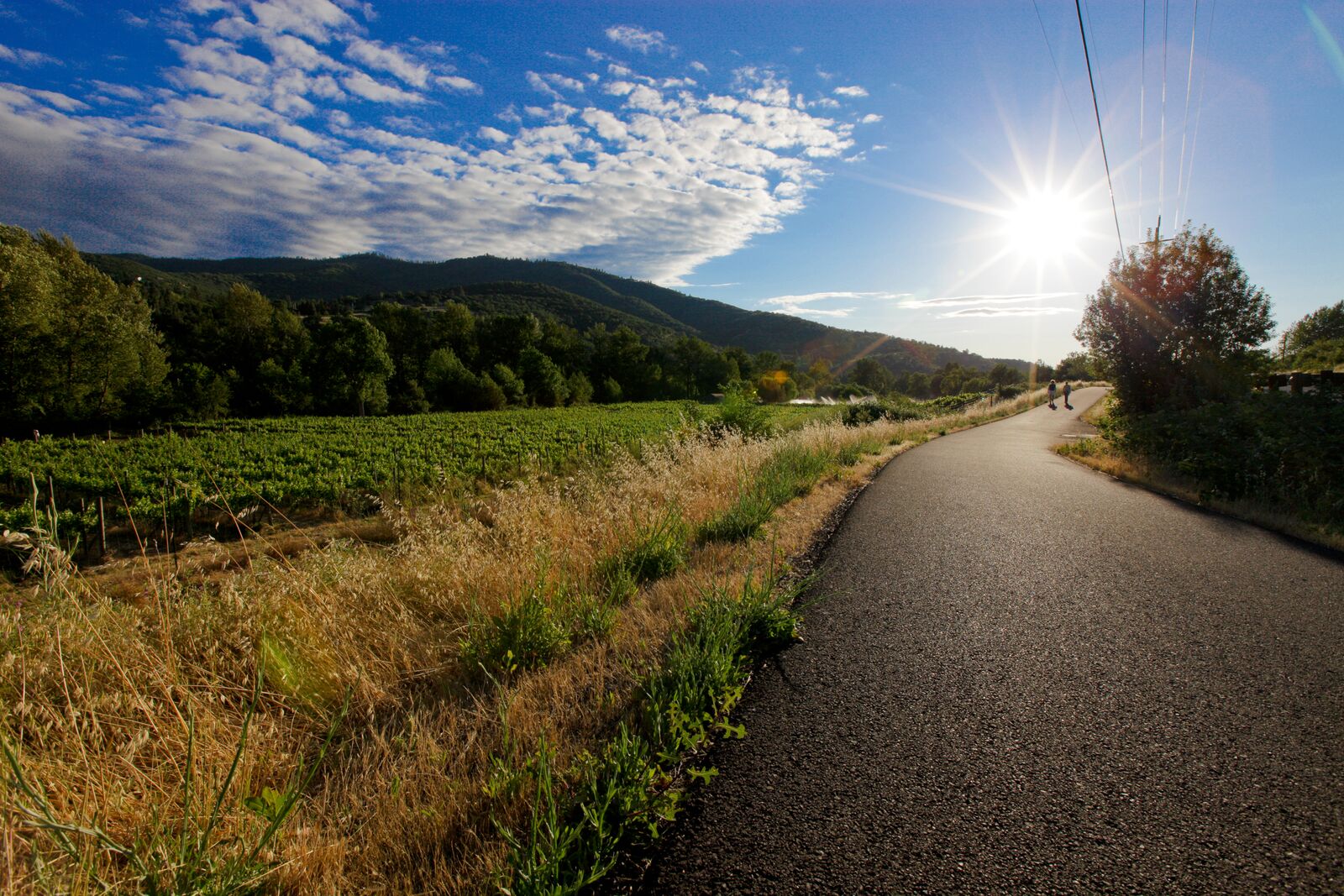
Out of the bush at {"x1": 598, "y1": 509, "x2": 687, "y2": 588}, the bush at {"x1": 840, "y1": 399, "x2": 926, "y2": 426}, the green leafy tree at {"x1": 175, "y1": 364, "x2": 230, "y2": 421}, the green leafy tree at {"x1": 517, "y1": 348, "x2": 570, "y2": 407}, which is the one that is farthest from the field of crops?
the green leafy tree at {"x1": 517, "y1": 348, "x2": 570, "y2": 407}

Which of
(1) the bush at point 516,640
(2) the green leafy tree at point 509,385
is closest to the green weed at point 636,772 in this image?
(1) the bush at point 516,640

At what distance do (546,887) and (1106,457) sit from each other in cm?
1466

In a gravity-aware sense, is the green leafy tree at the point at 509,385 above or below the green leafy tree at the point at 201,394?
above

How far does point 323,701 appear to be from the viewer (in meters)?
2.90

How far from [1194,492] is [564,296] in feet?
432

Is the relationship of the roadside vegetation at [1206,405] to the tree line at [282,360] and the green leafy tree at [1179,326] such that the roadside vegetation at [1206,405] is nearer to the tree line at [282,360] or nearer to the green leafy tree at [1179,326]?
the green leafy tree at [1179,326]

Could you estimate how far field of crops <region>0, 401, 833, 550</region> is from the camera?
1284cm

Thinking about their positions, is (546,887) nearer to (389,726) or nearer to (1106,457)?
(389,726)

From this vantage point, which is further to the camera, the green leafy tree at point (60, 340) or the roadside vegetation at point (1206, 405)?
the green leafy tree at point (60, 340)

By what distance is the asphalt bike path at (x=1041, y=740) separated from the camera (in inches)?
70.9

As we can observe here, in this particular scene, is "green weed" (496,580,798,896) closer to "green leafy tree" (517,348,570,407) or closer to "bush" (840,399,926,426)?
"bush" (840,399,926,426)

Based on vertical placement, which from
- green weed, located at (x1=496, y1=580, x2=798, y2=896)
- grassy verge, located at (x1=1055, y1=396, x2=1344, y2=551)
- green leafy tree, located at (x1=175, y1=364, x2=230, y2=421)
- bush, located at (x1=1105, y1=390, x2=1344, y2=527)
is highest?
bush, located at (x1=1105, y1=390, x2=1344, y2=527)

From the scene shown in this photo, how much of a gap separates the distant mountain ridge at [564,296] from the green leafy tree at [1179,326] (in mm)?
99535

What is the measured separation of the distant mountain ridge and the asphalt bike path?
110 m
